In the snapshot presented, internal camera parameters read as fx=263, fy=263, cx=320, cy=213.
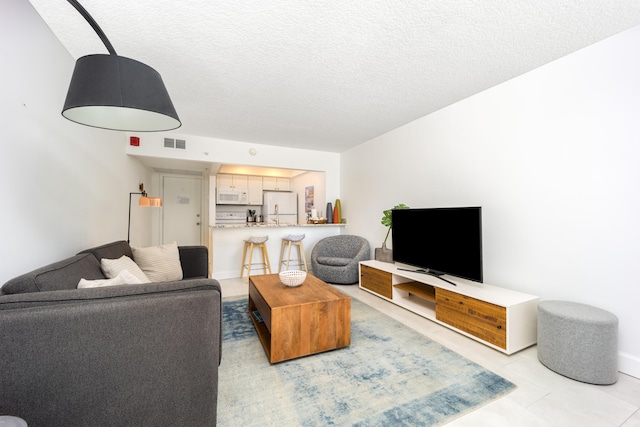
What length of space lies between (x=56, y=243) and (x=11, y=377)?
141 centimetres

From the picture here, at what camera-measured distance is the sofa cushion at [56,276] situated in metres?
1.22

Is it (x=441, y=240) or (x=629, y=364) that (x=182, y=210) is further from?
(x=629, y=364)

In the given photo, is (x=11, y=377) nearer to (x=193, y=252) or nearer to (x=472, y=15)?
(x=193, y=252)

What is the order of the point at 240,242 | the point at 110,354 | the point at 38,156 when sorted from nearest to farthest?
the point at 110,354, the point at 38,156, the point at 240,242

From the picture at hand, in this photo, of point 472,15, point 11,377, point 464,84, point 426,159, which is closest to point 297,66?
point 472,15

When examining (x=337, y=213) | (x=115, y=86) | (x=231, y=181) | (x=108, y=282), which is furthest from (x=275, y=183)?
(x=115, y=86)

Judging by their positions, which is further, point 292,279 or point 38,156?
point 292,279

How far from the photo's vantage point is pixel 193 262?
3.12 metres

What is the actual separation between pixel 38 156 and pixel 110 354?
62.0 inches

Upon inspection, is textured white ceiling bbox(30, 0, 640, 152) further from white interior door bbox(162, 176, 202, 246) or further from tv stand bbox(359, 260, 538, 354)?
white interior door bbox(162, 176, 202, 246)

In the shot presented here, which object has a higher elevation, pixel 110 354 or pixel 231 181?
pixel 231 181

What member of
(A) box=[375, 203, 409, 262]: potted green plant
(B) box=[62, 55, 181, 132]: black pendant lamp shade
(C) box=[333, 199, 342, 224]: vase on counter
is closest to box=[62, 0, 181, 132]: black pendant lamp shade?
(B) box=[62, 55, 181, 132]: black pendant lamp shade

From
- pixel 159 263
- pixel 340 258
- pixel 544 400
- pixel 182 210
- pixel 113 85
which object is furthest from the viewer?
pixel 182 210

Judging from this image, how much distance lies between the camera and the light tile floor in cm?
148
